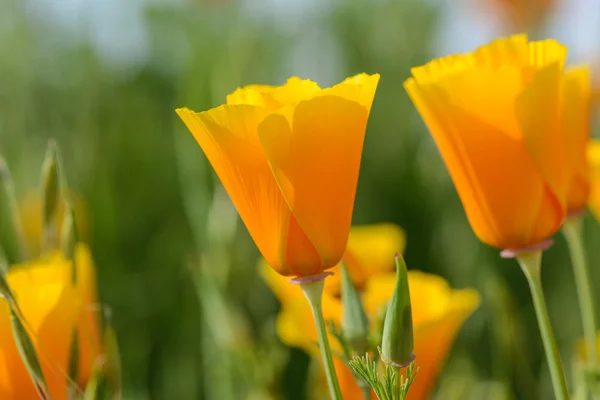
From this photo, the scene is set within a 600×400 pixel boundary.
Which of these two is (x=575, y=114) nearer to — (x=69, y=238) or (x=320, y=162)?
(x=320, y=162)

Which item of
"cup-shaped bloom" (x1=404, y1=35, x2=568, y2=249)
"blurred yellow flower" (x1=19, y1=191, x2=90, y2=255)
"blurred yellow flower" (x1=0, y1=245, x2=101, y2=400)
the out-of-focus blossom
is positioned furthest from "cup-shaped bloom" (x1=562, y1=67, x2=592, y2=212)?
the out-of-focus blossom

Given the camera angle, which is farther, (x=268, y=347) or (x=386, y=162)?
(x=386, y=162)

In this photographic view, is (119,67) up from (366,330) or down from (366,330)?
down

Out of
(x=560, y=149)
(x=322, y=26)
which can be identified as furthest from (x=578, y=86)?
(x=322, y=26)

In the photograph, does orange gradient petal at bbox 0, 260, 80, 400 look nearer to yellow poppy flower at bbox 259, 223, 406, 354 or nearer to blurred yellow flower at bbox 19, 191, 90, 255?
yellow poppy flower at bbox 259, 223, 406, 354

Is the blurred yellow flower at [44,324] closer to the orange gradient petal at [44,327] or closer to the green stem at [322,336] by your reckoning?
the orange gradient petal at [44,327]

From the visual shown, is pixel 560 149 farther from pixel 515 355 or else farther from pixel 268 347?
pixel 268 347
